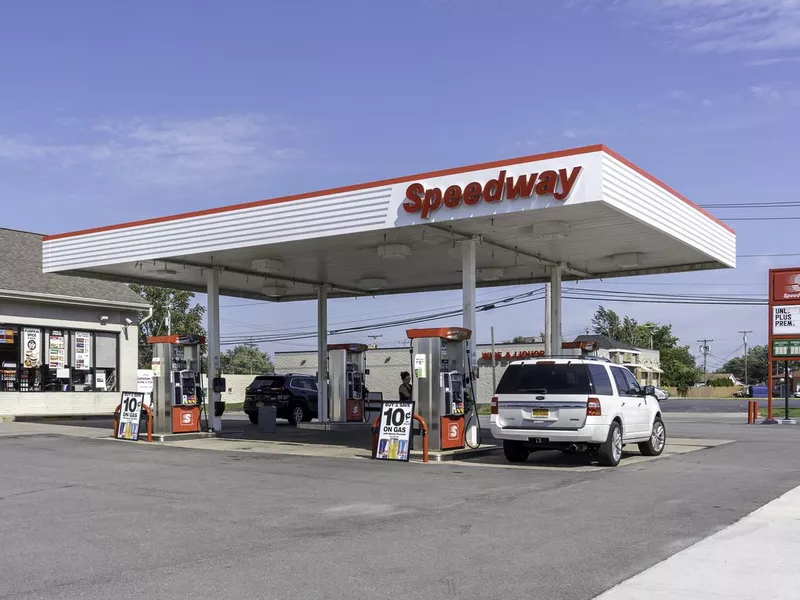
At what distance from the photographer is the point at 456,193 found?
17.0 meters

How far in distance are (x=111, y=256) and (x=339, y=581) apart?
1723 cm

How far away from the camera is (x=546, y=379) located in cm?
1534

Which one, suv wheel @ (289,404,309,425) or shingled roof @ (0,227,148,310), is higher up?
shingled roof @ (0,227,148,310)

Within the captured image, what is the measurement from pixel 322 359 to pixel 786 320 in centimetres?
1702

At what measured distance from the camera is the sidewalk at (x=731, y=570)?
21.7ft

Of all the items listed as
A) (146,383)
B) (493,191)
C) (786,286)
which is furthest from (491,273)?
(786,286)

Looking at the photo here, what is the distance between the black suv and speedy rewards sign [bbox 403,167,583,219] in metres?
14.6

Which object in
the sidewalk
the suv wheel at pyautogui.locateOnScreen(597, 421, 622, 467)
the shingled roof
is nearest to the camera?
the sidewalk

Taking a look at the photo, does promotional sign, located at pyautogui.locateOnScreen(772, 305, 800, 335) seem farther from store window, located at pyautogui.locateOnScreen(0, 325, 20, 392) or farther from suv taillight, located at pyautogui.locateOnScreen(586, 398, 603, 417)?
store window, located at pyautogui.locateOnScreen(0, 325, 20, 392)

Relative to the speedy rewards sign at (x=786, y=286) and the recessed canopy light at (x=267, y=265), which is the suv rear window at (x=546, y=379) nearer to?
the recessed canopy light at (x=267, y=265)

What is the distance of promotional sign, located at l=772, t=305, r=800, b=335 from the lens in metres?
32.2

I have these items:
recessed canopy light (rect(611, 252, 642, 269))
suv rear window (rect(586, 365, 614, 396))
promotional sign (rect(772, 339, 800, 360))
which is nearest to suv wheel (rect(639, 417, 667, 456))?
suv rear window (rect(586, 365, 614, 396))

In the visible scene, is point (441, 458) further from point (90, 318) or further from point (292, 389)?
point (90, 318)

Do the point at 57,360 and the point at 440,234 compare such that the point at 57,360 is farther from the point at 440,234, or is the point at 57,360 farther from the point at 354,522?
the point at 354,522
